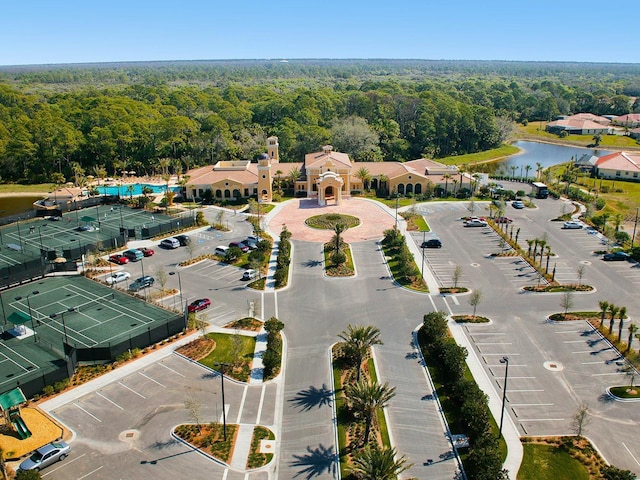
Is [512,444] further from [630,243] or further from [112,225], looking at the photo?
[112,225]

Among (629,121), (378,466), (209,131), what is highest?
(209,131)

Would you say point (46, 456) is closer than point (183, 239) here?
Yes

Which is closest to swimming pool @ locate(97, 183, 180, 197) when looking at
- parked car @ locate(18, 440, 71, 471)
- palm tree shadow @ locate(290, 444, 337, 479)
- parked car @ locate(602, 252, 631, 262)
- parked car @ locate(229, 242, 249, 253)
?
parked car @ locate(229, 242, 249, 253)

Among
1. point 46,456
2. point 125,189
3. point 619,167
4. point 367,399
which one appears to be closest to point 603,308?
point 367,399

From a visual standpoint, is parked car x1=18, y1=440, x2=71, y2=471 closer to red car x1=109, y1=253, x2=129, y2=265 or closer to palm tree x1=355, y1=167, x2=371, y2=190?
red car x1=109, y1=253, x2=129, y2=265

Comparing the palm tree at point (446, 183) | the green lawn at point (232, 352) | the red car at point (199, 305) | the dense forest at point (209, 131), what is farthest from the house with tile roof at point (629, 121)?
the green lawn at point (232, 352)

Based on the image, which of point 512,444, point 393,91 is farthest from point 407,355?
point 393,91

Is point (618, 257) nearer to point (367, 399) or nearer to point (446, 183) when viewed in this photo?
point (446, 183)

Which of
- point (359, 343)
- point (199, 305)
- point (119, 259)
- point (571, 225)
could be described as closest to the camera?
point (359, 343)
